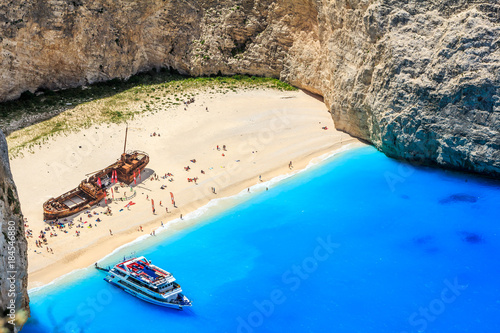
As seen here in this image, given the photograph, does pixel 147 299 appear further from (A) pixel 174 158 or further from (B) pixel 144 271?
(A) pixel 174 158

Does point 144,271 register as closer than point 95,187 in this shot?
Yes

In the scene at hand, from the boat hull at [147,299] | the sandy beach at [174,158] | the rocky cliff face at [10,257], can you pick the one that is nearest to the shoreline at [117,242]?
the sandy beach at [174,158]

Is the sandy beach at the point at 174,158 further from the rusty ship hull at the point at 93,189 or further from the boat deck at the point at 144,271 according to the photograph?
the boat deck at the point at 144,271

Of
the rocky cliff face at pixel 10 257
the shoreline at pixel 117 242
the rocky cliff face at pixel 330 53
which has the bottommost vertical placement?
the shoreline at pixel 117 242

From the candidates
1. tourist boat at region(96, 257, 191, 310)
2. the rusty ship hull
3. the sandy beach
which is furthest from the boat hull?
the rusty ship hull

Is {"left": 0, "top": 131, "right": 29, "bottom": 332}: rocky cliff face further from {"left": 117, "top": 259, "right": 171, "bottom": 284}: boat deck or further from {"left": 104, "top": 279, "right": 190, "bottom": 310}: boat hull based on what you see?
{"left": 117, "top": 259, "right": 171, "bottom": 284}: boat deck

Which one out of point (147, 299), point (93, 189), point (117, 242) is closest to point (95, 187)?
point (93, 189)
